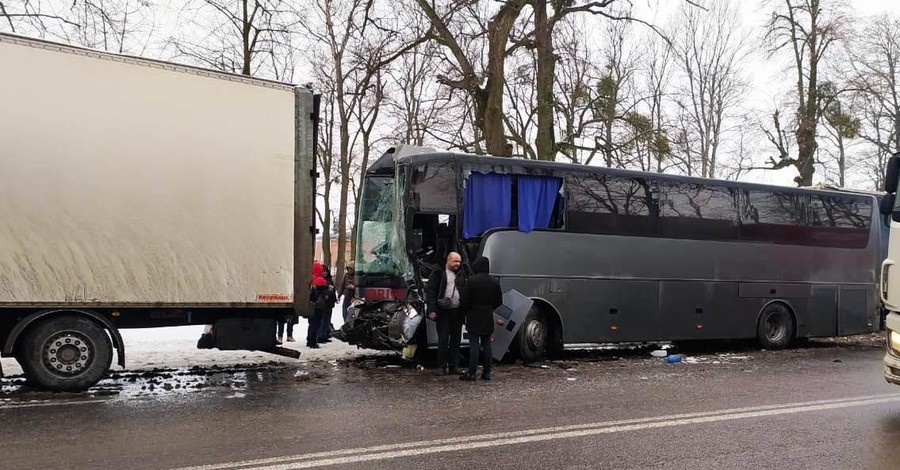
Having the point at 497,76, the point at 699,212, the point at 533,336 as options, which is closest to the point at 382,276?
the point at 533,336

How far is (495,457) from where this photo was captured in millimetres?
6102

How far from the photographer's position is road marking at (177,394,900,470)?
584 cm

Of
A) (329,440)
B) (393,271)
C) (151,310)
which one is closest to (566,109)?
(393,271)

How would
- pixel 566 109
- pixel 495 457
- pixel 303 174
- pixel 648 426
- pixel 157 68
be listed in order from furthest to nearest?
1. pixel 566 109
2. pixel 303 174
3. pixel 157 68
4. pixel 648 426
5. pixel 495 457

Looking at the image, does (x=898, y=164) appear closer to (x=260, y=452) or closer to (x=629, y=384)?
(x=629, y=384)

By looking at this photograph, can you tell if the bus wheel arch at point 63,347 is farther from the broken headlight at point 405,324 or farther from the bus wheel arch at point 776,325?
the bus wheel arch at point 776,325

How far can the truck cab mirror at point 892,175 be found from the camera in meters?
8.37

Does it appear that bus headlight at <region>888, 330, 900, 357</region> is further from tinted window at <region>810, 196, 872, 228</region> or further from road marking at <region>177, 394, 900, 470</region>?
tinted window at <region>810, 196, 872, 228</region>

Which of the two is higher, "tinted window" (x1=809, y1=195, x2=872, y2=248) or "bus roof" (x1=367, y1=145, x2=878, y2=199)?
"bus roof" (x1=367, y1=145, x2=878, y2=199)

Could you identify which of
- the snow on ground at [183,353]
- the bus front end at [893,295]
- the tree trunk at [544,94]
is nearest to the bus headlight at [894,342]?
the bus front end at [893,295]

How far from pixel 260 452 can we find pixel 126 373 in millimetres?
5367

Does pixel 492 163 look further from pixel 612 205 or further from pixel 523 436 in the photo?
pixel 523 436

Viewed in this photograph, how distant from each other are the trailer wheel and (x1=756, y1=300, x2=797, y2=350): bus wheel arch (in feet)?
39.3

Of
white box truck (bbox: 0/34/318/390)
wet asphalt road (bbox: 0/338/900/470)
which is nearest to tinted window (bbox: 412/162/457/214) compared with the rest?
white box truck (bbox: 0/34/318/390)
